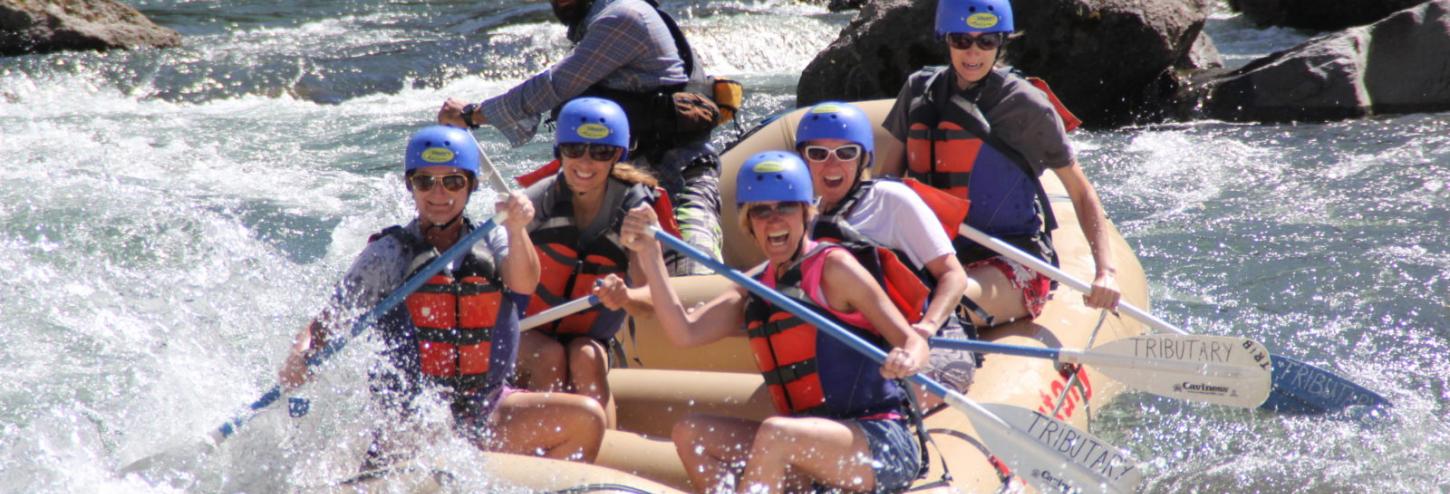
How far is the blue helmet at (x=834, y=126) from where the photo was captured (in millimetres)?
3955

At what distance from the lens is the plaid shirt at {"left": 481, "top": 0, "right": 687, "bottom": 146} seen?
15.3 ft

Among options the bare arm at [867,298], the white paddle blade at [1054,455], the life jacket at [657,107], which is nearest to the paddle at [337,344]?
the bare arm at [867,298]

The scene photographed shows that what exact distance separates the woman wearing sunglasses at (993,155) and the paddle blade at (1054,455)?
75 centimetres

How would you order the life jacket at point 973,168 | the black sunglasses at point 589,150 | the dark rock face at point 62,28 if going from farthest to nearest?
the dark rock face at point 62,28 → the life jacket at point 973,168 → the black sunglasses at point 589,150

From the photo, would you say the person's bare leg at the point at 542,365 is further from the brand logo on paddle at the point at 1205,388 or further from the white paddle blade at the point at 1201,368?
the brand logo on paddle at the point at 1205,388

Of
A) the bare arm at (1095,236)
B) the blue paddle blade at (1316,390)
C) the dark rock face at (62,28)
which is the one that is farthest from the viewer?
the dark rock face at (62,28)

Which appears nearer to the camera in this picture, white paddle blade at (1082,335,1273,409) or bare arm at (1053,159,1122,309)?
white paddle blade at (1082,335,1273,409)

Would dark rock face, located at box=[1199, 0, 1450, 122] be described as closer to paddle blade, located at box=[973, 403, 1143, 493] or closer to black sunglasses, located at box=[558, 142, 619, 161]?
paddle blade, located at box=[973, 403, 1143, 493]

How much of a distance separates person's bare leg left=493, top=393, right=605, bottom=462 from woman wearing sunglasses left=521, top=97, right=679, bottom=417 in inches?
13.0

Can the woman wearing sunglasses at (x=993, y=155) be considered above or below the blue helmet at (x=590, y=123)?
below

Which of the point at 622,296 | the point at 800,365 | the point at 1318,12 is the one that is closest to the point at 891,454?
the point at 800,365

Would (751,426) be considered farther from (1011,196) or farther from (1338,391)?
(1338,391)

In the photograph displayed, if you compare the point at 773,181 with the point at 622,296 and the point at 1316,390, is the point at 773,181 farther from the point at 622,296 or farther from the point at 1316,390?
the point at 1316,390

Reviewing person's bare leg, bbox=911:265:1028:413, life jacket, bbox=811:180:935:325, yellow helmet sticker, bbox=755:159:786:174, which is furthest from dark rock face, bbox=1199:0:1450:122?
yellow helmet sticker, bbox=755:159:786:174
